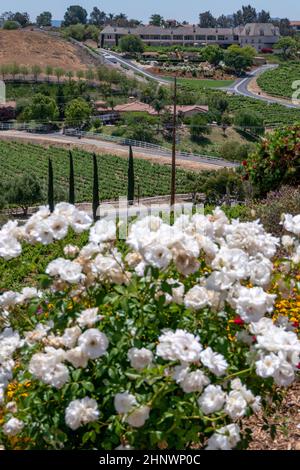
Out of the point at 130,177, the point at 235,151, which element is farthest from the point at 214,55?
the point at 130,177

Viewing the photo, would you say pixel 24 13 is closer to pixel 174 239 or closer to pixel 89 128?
pixel 89 128

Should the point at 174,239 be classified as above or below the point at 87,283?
above

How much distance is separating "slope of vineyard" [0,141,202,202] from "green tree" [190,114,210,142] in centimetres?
1359

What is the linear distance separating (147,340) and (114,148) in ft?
159

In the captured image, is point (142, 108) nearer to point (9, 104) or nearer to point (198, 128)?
point (198, 128)

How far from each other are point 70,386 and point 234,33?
13716 cm

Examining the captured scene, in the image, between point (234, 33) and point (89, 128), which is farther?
point (234, 33)

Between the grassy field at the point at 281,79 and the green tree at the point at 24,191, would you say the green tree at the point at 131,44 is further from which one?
the green tree at the point at 24,191

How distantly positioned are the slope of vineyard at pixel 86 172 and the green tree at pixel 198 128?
13.6 metres

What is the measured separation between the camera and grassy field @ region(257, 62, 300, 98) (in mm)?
82375

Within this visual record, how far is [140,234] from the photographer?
2.82 m

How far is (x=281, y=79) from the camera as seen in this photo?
Answer: 8900cm
